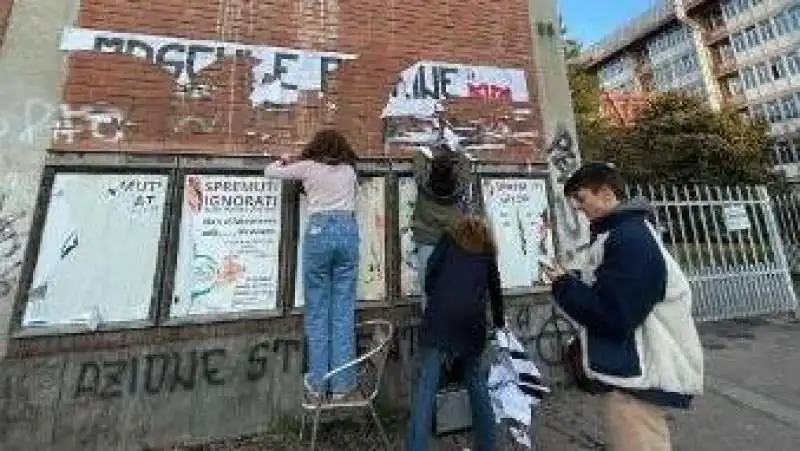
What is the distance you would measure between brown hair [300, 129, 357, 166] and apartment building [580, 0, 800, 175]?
125 ft

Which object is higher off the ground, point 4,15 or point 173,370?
point 4,15

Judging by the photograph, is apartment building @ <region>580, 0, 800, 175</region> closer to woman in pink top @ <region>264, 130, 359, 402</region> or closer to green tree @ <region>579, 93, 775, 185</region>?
green tree @ <region>579, 93, 775, 185</region>

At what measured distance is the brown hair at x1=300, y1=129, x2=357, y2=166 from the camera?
495 cm

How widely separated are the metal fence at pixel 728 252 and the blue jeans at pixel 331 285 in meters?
6.10

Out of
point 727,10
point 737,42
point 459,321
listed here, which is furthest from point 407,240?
point 727,10

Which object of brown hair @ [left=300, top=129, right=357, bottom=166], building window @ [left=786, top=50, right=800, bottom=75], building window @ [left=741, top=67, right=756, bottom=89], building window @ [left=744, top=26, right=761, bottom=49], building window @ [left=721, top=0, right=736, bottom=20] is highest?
building window @ [left=721, top=0, right=736, bottom=20]

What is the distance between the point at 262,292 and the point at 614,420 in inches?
119

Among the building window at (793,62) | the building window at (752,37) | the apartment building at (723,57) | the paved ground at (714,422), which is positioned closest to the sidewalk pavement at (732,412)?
the paved ground at (714,422)

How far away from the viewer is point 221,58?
5.38 metres

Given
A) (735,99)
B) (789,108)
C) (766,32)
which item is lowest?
(789,108)

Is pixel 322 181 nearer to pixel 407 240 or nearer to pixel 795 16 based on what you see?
pixel 407 240

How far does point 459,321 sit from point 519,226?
238cm

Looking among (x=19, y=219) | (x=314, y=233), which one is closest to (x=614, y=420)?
(x=314, y=233)

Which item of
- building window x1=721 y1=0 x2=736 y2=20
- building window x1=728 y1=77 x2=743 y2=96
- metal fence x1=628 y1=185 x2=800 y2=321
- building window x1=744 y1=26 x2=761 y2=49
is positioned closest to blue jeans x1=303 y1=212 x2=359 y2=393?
metal fence x1=628 y1=185 x2=800 y2=321
